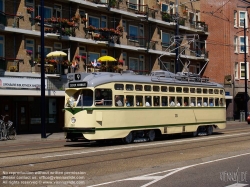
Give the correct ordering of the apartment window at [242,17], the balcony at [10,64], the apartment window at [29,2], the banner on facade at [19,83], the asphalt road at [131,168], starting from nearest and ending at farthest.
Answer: the asphalt road at [131,168]
the banner on facade at [19,83]
the balcony at [10,64]
the apartment window at [29,2]
the apartment window at [242,17]

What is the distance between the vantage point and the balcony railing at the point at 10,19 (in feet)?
96.5

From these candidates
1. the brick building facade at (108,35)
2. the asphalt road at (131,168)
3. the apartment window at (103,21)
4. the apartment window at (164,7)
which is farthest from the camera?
the apartment window at (164,7)

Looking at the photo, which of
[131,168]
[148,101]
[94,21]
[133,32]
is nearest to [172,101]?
[148,101]

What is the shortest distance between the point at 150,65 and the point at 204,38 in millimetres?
12408

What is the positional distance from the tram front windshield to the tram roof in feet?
1.43

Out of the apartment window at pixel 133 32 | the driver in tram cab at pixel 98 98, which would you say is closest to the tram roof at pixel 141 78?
the driver in tram cab at pixel 98 98

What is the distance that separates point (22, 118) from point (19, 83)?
364cm

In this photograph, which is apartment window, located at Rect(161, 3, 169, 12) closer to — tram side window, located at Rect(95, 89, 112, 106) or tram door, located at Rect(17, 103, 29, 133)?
tram door, located at Rect(17, 103, 29, 133)

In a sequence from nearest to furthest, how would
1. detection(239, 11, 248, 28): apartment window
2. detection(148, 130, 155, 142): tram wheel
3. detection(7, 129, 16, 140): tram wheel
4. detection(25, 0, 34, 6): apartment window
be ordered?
detection(148, 130, 155, 142): tram wheel
detection(7, 129, 16, 140): tram wheel
detection(25, 0, 34, 6): apartment window
detection(239, 11, 248, 28): apartment window

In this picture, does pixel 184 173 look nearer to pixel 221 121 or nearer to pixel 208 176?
pixel 208 176

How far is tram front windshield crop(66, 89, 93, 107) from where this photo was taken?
19844 millimetres

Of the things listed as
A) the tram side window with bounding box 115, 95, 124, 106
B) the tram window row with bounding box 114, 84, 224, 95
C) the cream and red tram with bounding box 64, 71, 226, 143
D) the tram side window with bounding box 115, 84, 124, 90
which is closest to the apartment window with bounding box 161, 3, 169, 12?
the tram window row with bounding box 114, 84, 224, 95

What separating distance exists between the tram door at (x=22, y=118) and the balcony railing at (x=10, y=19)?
532 cm

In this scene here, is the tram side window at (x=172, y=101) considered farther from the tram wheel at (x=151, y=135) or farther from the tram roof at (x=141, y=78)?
the tram wheel at (x=151, y=135)
